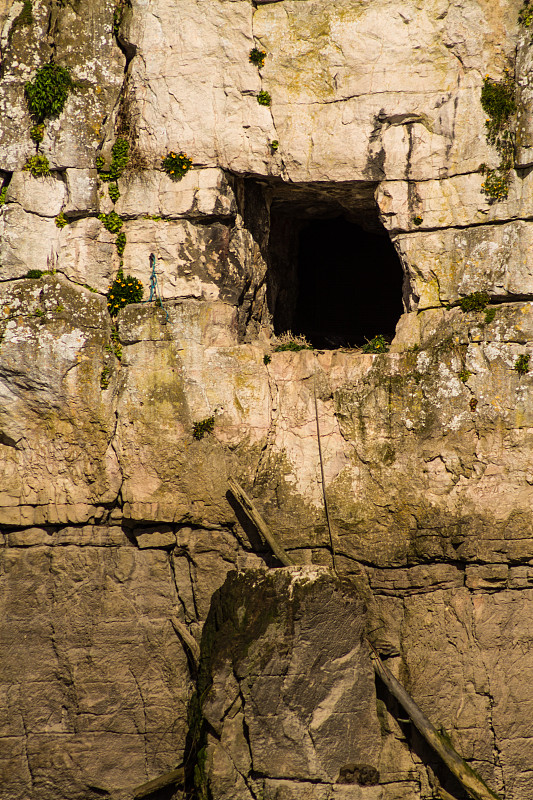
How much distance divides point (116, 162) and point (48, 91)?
1294 mm

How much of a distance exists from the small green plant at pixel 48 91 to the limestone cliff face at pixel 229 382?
139 mm

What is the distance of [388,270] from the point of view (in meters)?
15.0

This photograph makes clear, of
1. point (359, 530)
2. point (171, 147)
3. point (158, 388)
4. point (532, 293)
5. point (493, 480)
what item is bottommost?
point (359, 530)

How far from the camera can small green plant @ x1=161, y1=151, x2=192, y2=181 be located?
37.6ft

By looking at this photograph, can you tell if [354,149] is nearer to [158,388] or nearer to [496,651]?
[158,388]

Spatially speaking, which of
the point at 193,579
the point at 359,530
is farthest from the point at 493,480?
the point at 193,579

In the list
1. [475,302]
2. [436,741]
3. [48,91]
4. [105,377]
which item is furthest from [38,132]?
[436,741]

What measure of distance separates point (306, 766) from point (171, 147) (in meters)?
8.36

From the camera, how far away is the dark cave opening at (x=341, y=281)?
14.6m

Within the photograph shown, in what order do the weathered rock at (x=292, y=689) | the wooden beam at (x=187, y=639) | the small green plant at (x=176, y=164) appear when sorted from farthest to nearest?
the small green plant at (x=176, y=164) < the wooden beam at (x=187, y=639) < the weathered rock at (x=292, y=689)

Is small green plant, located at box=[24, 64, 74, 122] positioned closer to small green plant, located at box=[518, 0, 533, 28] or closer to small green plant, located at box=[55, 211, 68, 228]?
small green plant, located at box=[55, 211, 68, 228]

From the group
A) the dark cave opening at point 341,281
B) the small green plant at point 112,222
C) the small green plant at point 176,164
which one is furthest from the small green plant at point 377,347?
the small green plant at point 112,222

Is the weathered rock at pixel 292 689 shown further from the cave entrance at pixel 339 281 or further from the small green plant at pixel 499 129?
the small green plant at pixel 499 129

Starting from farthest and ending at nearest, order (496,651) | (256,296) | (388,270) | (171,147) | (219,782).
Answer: (388,270) < (256,296) < (171,147) < (496,651) < (219,782)
